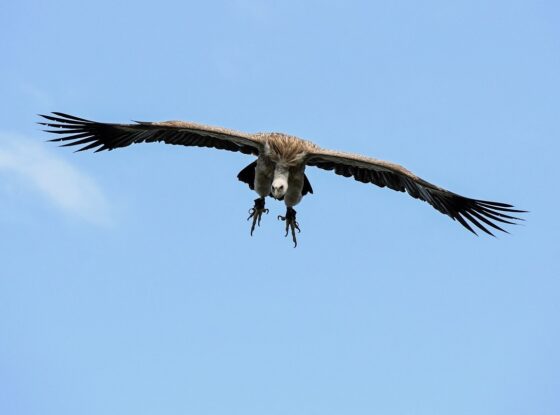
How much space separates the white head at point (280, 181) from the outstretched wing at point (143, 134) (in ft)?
1.66

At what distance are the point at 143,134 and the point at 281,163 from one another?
2.15 m

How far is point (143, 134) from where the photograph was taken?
501 inches

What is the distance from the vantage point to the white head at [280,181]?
11.8 m

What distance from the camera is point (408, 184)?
12.3 metres

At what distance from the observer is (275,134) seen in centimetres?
1202

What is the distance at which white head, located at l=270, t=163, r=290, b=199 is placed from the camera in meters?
11.8

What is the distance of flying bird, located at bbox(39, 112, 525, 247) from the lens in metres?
11.9

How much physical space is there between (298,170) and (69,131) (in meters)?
3.24

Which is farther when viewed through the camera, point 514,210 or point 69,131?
point 69,131

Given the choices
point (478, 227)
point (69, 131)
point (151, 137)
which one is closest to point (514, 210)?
point (478, 227)

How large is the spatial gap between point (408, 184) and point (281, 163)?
1783 mm

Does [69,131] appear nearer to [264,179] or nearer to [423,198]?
[264,179]

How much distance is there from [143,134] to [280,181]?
222cm

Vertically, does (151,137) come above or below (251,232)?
above
